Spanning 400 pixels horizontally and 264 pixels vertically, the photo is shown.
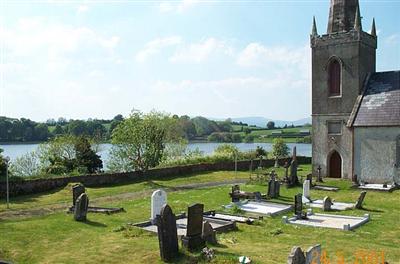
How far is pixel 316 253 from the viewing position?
1105 cm

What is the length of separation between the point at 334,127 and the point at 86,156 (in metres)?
20.9

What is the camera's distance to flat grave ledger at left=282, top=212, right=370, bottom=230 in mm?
18281

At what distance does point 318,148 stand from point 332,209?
44.9ft

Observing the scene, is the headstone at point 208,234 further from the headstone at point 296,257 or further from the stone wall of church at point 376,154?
the stone wall of church at point 376,154

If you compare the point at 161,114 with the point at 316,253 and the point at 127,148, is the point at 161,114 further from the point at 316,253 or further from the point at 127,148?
the point at 316,253

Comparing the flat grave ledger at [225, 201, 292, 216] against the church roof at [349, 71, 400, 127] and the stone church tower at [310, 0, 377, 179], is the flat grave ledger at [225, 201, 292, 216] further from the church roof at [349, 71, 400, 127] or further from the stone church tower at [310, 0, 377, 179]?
the church roof at [349, 71, 400, 127]

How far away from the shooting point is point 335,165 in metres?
34.7

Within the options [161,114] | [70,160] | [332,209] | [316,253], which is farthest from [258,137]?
[316,253]

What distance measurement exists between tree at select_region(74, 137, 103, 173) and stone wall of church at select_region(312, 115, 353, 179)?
1878 cm

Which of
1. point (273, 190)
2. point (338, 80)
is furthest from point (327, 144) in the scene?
point (273, 190)

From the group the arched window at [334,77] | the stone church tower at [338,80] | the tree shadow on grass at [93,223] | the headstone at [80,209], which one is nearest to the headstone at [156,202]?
the tree shadow on grass at [93,223]

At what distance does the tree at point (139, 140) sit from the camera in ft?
127

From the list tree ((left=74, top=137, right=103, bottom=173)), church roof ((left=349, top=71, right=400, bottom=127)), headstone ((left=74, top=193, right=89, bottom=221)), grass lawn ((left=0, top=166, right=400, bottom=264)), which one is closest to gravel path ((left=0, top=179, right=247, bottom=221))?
grass lawn ((left=0, top=166, right=400, bottom=264))

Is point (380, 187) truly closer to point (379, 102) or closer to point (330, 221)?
point (379, 102)
